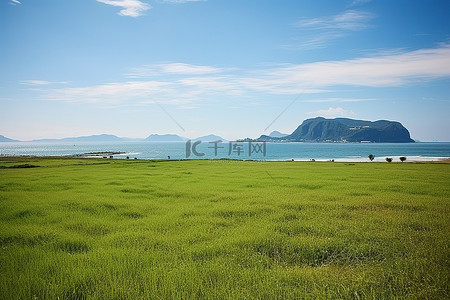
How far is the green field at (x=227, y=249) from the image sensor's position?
4887 millimetres

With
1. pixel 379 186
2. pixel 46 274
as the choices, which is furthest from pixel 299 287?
pixel 379 186

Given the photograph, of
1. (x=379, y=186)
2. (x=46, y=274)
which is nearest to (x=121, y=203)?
(x=46, y=274)

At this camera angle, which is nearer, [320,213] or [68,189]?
[320,213]

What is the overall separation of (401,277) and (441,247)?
2279 millimetres

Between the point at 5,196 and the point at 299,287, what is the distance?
1534 centimetres

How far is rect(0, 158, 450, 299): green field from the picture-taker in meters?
4.89

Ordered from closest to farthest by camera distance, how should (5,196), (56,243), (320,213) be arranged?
(56,243)
(320,213)
(5,196)

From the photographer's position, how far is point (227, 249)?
6.58 metres

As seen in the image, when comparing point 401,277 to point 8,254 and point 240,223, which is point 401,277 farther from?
point 8,254

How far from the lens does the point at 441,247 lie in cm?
642

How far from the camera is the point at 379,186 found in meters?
16.0

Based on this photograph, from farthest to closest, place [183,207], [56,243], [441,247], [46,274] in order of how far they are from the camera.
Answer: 1. [183,207]
2. [56,243]
3. [441,247]
4. [46,274]

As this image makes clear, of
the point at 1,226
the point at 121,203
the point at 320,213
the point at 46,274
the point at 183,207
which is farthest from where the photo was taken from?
the point at 121,203

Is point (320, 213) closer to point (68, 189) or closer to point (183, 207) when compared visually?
point (183, 207)
